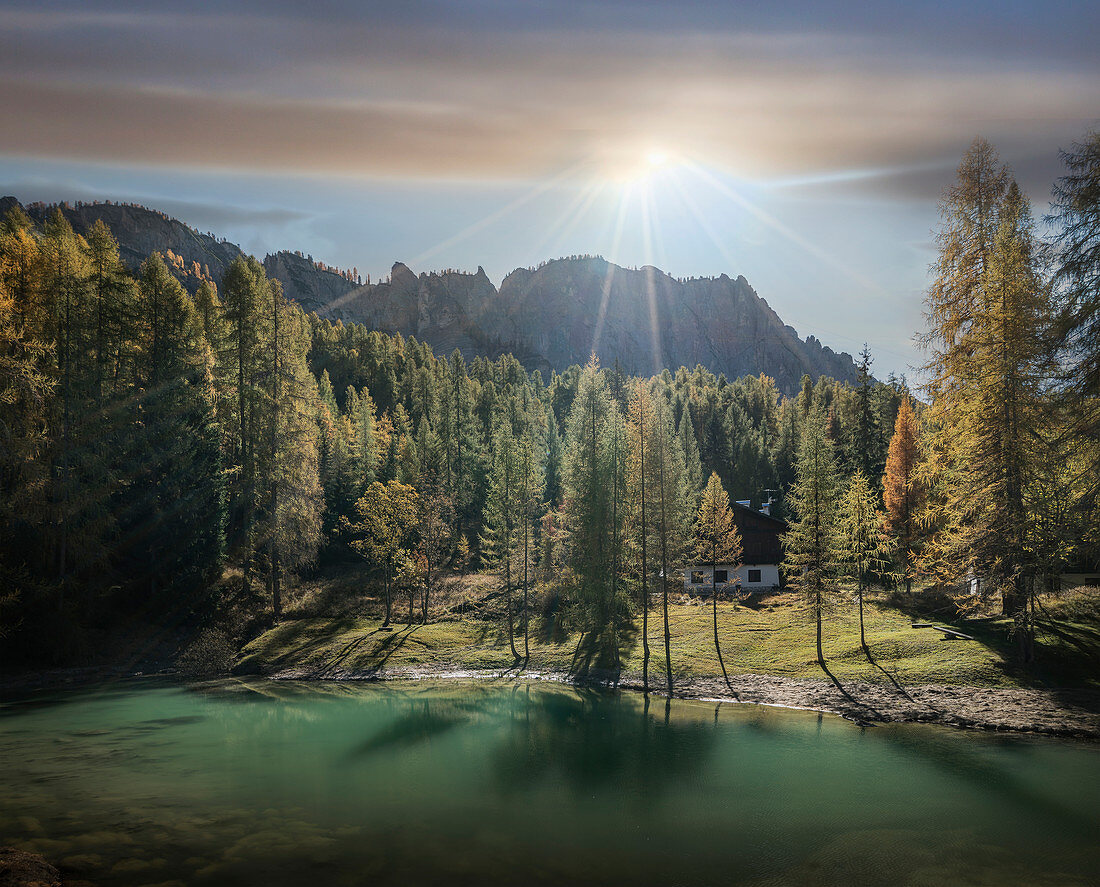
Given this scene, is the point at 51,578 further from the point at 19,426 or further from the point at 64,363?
the point at 64,363

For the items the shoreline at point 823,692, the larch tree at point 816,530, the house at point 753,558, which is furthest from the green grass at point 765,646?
the house at point 753,558

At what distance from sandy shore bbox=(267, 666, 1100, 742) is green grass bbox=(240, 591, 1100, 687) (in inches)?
29.7

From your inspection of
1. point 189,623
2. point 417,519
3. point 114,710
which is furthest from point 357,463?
point 114,710

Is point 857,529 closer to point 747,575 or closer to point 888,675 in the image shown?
point 888,675

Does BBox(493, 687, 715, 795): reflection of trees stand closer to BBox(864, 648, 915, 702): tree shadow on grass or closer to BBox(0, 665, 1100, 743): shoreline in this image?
BBox(0, 665, 1100, 743): shoreline

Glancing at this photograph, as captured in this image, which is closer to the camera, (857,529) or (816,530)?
(816,530)

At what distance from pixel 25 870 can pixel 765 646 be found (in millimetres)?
33333

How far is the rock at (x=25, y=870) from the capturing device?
1252cm

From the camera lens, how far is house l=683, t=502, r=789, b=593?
58.4 m

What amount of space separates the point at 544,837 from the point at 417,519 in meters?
35.1

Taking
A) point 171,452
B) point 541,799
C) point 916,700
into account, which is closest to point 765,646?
point 916,700

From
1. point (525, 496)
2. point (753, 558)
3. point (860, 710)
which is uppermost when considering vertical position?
point (525, 496)

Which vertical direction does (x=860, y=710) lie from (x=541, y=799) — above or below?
above

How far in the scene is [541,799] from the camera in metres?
19.3
